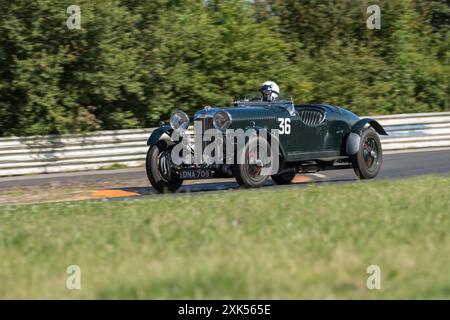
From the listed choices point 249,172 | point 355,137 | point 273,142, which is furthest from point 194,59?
Answer: point 249,172

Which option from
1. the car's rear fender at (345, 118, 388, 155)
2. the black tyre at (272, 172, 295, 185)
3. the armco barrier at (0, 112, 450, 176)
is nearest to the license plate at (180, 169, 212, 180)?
the black tyre at (272, 172, 295, 185)

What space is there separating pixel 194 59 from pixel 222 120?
844 centimetres

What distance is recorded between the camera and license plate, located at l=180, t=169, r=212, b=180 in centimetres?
1195

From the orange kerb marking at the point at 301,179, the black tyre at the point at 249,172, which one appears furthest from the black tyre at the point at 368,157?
the black tyre at the point at 249,172

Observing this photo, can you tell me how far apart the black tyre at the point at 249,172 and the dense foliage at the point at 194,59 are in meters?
6.95

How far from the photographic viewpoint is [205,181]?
49.3 feet

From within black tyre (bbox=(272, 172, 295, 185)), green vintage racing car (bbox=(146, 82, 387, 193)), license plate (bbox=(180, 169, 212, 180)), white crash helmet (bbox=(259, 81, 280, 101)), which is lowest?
black tyre (bbox=(272, 172, 295, 185))

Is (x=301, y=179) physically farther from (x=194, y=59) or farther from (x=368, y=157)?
(x=194, y=59)

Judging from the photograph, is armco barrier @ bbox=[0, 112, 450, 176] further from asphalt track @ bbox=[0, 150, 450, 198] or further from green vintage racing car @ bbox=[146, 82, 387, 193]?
green vintage racing car @ bbox=[146, 82, 387, 193]

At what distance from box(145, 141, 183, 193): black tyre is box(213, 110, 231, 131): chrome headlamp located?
105cm

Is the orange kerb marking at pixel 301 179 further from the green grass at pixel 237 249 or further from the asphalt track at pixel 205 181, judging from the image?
the green grass at pixel 237 249

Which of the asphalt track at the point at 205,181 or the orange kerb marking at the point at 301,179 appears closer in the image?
the asphalt track at the point at 205,181

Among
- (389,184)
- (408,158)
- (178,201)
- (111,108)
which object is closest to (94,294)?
(178,201)

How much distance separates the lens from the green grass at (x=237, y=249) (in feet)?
18.7
